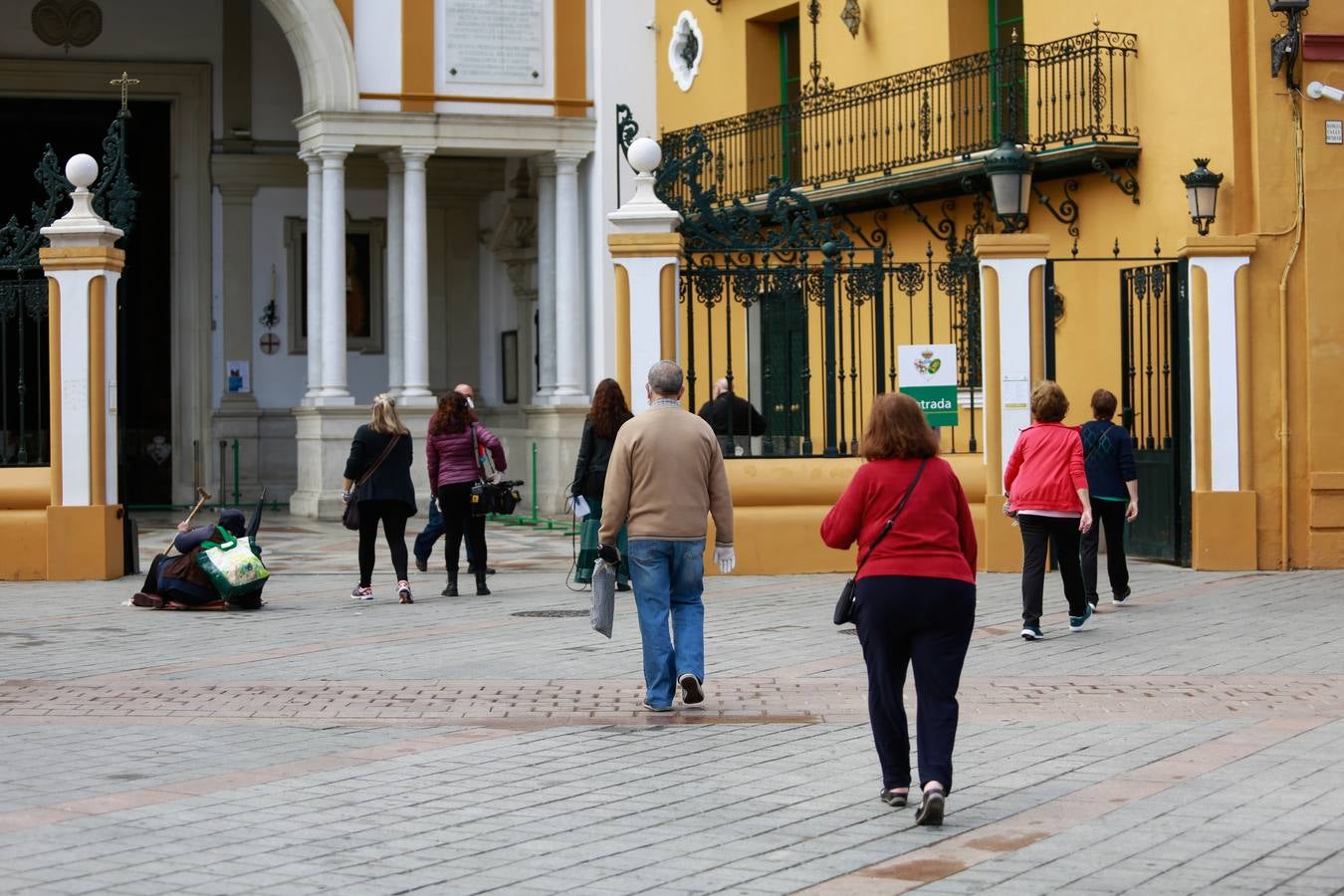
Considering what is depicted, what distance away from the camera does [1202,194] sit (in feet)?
54.6

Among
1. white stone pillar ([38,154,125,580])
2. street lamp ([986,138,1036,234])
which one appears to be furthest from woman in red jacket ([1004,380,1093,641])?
white stone pillar ([38,154,125,580])

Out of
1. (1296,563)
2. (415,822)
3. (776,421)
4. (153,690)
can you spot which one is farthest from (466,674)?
(776,421)

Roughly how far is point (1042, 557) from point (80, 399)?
8.66 m

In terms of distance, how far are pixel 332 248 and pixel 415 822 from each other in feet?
60.8

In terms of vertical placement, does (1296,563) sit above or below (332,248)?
below

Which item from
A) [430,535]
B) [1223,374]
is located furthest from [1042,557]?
[430,535]

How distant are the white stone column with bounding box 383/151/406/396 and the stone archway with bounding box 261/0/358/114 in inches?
54.5

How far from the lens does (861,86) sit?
2364cm

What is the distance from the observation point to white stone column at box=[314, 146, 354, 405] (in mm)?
24656

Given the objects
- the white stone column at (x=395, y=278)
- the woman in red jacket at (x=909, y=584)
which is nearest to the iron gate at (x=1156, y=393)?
the woman in red jacket at (x=909, y=584)

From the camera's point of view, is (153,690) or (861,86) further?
(861,86)

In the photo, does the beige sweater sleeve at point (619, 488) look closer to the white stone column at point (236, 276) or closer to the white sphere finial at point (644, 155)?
the white sphere finial at point (644, 155)

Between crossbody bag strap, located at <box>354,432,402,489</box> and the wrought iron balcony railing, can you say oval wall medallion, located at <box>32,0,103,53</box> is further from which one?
crossbody bag strap, located at <box>354,432,402,489</box>

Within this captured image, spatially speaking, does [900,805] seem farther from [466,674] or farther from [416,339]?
[416,339]
